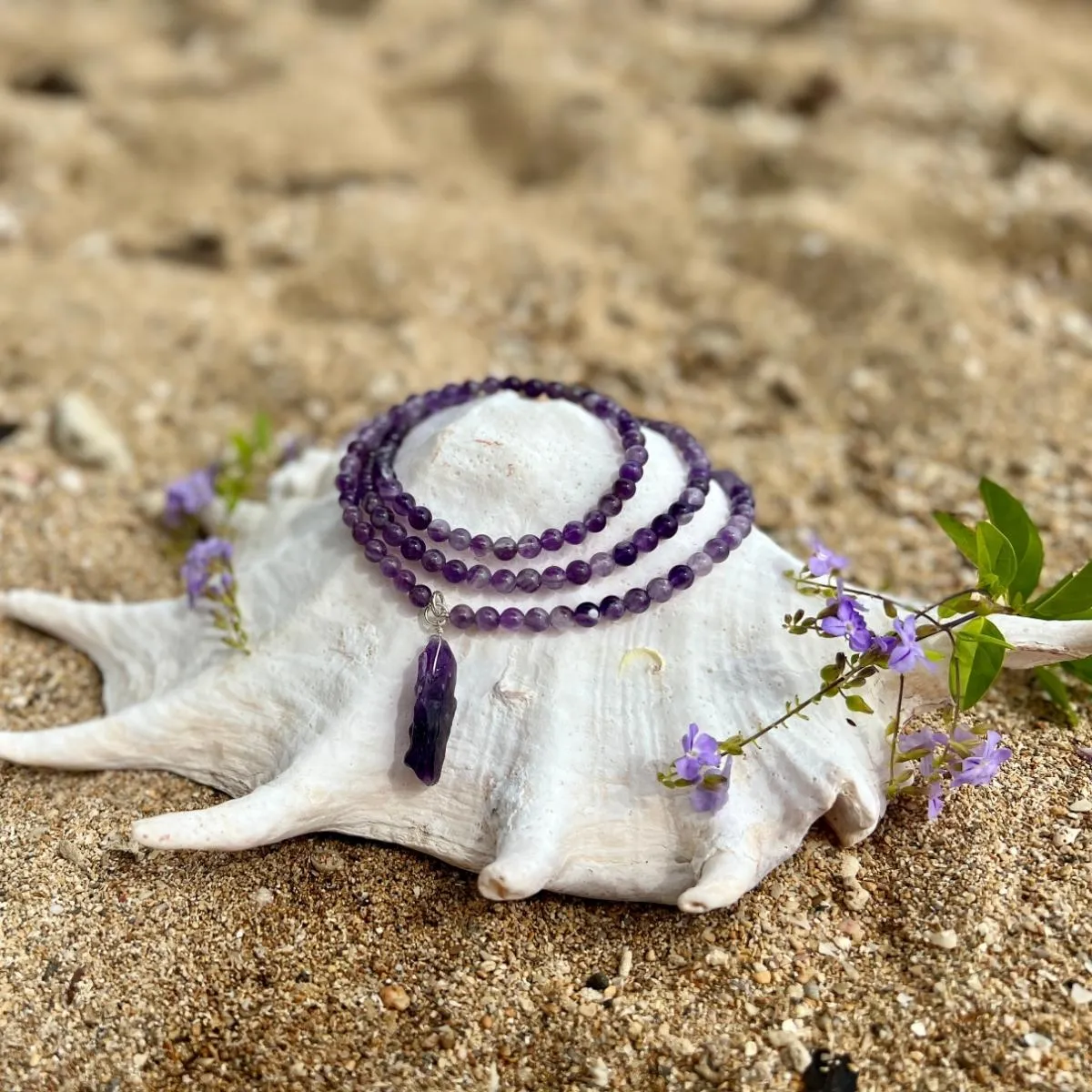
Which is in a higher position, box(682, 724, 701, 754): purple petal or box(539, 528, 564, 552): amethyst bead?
box(539, 528, 564, 552): amethyst bead

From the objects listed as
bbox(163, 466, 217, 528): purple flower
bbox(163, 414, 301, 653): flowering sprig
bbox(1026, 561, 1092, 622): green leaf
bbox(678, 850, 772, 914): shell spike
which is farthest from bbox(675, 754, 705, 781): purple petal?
bbox(163, 466, 217, 528): purple flower

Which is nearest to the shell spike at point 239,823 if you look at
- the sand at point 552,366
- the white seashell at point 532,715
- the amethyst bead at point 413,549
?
the white seashell at point 532,715

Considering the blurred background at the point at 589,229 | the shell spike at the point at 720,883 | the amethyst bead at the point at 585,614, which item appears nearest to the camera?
the shell spike at the point at 720,883

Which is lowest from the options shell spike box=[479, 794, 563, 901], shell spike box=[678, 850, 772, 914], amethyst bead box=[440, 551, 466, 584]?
shell spike box=[479, 794, 563, 901]

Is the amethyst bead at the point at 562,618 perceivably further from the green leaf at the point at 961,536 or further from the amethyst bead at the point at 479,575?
the green leaf at the point at 961,536

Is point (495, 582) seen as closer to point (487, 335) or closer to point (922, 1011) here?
point (922, 1011)

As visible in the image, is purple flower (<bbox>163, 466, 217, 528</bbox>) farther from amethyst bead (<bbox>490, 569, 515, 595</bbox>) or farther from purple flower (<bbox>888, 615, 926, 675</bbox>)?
purple flower (<bbox>888, 615, 926, 675</bbox>)

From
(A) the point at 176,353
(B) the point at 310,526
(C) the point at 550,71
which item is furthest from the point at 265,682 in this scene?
(C) the point at 550,71
